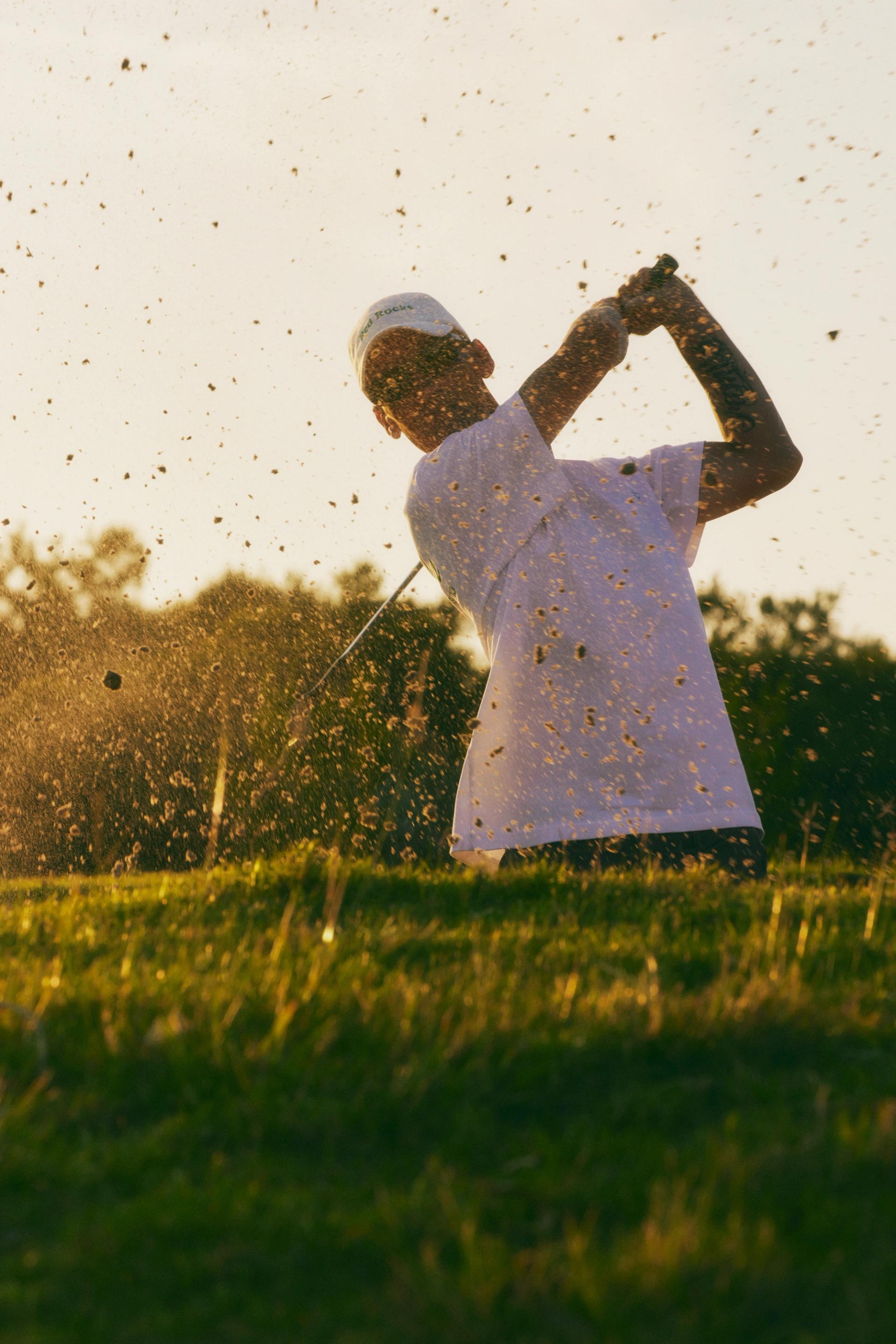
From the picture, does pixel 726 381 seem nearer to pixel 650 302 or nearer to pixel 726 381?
pixel 726 381

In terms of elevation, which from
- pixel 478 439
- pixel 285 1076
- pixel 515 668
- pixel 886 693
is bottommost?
pixel 285 1076

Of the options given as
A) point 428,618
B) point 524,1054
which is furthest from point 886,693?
Result: point 524,1054

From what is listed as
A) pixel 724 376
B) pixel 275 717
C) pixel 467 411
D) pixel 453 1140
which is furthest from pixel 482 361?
pixel 275 717

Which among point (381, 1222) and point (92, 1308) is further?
point (381, 1222)

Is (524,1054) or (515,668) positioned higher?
(515,668)

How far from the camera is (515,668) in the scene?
161 inches

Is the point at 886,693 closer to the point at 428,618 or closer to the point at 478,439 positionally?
the point at 428,618

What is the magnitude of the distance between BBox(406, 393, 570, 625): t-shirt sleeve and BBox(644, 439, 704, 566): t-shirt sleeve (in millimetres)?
440

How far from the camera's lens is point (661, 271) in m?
4.25

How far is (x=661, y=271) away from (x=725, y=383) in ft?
1.65

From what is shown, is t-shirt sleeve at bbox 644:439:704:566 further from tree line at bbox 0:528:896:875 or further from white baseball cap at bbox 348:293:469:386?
tree line at bbox 0:528:896:875

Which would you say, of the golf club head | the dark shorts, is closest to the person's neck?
the dark shorts

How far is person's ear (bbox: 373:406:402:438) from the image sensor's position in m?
5.05

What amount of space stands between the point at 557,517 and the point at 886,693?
24.3 m
